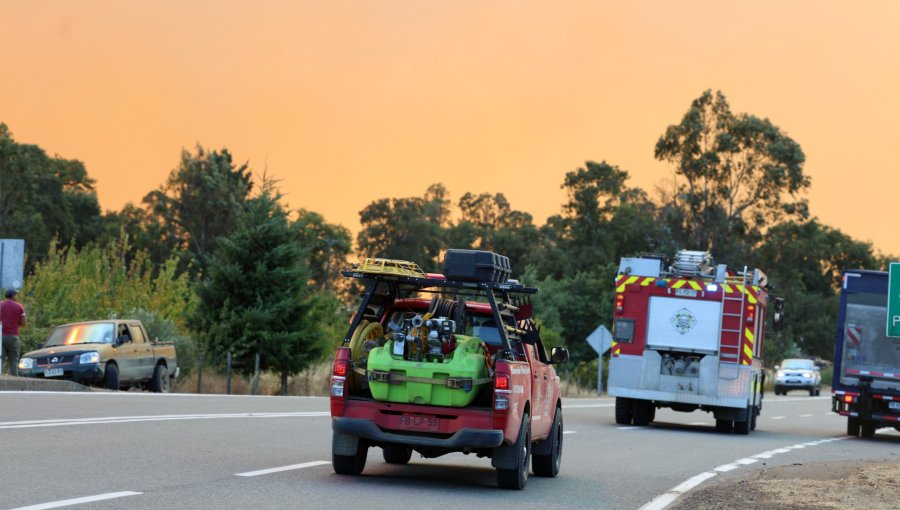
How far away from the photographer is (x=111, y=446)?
47.1 ft

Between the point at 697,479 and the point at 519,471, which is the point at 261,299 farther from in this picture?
the point at 519,471

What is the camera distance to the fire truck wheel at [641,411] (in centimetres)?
2747

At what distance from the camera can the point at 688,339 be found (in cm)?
2631

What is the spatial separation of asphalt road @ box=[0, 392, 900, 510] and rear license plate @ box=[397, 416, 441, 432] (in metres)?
0.54

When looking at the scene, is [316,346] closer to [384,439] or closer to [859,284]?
[859,284]

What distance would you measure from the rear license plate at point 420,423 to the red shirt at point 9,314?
16734 mm

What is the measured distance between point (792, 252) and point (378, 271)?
190 ft

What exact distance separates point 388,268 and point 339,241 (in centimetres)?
8388

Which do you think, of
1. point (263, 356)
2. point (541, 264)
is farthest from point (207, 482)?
point (541, 264)

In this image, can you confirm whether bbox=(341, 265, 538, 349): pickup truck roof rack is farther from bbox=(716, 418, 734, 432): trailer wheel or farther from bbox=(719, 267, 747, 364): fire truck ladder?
bbox=(716, 418, 734, 432): trailer wheel

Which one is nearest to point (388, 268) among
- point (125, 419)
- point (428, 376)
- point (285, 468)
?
point (428, 376)

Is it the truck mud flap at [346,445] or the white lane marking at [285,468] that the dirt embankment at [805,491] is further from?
the white lane marking at [285,468]

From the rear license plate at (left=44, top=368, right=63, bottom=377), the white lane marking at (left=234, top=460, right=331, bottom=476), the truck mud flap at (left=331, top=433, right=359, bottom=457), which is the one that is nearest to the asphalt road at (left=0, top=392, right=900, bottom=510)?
the white lane marking at (left=234, top=460, right=331, bottom=476)

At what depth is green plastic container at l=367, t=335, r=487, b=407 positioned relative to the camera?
12305 millimetres
